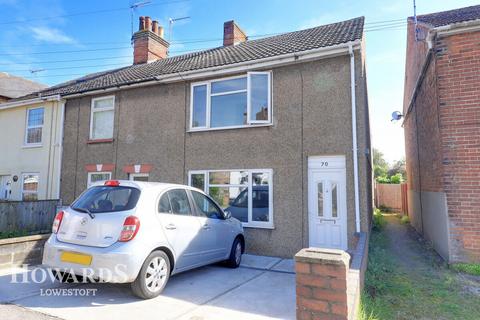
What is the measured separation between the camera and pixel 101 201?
15.7ft

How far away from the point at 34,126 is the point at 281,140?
10.2 metres

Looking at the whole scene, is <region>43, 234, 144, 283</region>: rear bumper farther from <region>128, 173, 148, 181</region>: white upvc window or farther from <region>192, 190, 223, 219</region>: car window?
<region>128, 173, 148, 181</region>: white upvc window

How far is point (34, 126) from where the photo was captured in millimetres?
12594

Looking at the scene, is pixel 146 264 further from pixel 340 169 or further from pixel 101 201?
pixel 340 169

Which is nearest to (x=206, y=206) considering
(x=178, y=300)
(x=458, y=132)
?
(x=178, y=300)

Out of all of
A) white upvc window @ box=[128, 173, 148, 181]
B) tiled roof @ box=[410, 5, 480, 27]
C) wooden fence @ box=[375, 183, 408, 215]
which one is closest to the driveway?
white upvc window @ box=[128, 173, 148, 181]

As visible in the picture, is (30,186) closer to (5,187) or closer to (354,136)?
(5,187)

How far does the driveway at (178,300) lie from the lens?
4.04 m

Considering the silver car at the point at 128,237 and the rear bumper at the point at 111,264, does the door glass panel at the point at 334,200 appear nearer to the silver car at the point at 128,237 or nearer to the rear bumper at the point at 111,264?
the silver car at the point at 128,237

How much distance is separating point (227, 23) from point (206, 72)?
16.3 ft

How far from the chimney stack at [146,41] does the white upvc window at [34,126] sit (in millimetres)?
4503

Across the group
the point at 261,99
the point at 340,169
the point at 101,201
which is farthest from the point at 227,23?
the point at 101,201

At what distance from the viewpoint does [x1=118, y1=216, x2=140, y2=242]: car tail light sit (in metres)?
4.34

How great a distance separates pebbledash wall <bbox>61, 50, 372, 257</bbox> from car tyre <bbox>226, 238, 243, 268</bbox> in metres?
1.16
